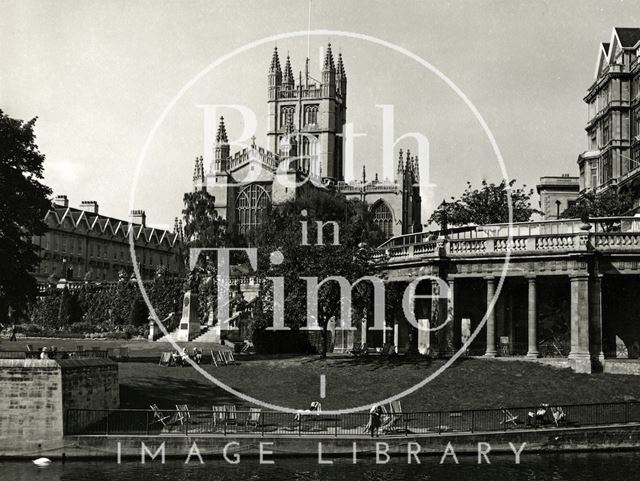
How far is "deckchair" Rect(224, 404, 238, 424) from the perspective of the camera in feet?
106

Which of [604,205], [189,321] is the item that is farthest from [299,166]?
[189,321]

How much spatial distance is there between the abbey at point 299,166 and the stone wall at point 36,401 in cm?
7237

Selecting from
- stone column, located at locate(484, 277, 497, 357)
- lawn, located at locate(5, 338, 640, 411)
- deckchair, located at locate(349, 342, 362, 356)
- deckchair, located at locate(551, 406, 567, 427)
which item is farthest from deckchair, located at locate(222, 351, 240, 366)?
deckchair, located at locate(551, 406, 567, 427)

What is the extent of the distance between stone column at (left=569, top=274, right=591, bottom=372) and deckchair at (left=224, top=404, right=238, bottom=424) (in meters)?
16.3

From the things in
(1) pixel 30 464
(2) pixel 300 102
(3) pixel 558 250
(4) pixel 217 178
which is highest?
(2) pixel 300 102

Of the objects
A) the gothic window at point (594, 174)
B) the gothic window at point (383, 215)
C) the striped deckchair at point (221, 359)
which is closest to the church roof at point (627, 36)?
the gothic window at point (594, 174)

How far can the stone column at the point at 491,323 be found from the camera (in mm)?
41875

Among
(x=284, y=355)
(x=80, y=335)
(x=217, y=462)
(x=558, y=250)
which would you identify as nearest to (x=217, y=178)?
(x=80, y=335)

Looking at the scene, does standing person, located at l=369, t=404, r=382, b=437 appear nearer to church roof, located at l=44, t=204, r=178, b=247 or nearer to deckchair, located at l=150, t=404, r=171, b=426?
deckchair, located at l=150, t=404, r=171, b=426

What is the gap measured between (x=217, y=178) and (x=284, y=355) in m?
79.3

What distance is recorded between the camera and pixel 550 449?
31234mm

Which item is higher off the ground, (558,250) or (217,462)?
(558,250)

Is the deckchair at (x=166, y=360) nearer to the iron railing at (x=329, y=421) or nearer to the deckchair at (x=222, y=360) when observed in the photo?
the deckchair at (x=222, y=360)

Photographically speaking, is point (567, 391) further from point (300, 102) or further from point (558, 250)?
point (300, 102)
